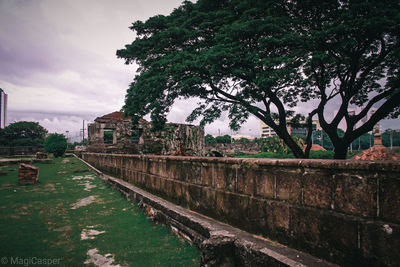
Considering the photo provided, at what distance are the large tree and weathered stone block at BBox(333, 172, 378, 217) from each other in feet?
21.8

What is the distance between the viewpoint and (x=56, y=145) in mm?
21953

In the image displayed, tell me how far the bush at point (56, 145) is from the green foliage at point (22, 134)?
30.8 m

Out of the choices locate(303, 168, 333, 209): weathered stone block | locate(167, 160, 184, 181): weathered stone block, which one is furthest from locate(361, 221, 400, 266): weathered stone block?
locate(167, 160, 184, 181): weathered stone block

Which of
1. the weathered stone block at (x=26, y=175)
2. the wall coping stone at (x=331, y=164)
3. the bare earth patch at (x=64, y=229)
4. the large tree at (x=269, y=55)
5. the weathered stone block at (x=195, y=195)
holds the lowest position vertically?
the bare earth patch at (x=64, y=229)

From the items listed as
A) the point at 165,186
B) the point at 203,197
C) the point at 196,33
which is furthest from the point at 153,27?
the point at 203,197

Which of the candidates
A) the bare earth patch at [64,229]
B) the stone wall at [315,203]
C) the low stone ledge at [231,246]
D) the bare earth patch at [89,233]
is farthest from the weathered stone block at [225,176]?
the bare earth patch at [64,229]

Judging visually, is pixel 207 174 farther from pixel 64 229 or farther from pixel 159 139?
pixel 159 139

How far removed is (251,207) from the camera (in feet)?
6.68

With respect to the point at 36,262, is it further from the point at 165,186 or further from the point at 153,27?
the point at 153,27

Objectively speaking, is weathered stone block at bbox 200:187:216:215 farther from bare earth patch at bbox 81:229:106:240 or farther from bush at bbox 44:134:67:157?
bush at bbox 44:134:67:157

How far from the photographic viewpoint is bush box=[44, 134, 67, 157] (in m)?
22.0

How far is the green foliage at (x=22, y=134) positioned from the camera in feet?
148

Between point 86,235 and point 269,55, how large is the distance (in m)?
8.91

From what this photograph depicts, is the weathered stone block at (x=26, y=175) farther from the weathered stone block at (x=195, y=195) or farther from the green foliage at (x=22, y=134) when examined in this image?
the green foliage at (x=22, y=134)
